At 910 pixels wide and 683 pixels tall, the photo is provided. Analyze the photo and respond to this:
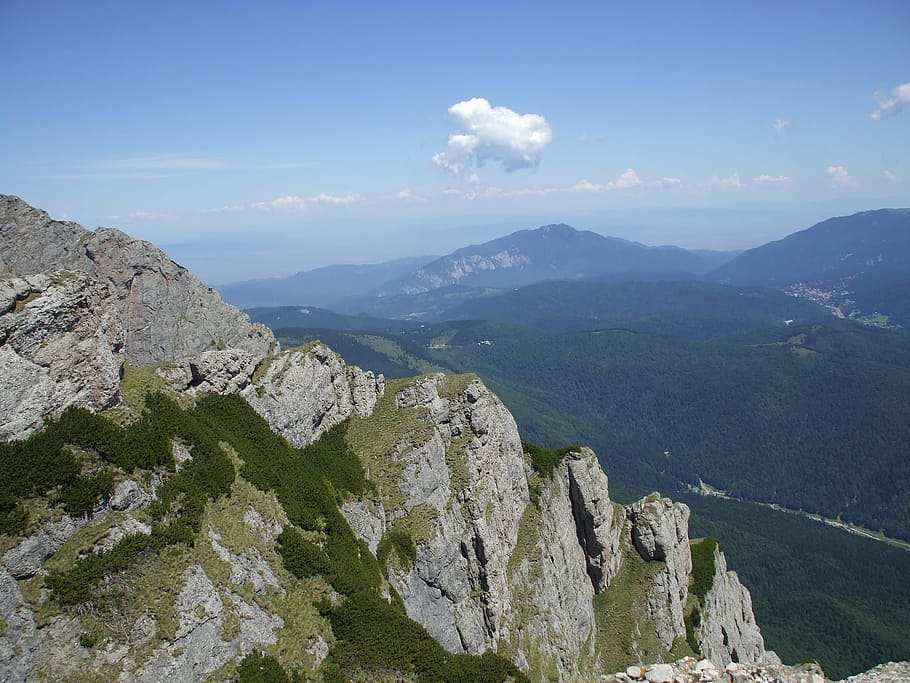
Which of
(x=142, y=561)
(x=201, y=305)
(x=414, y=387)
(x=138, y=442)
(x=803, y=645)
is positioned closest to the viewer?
(x=142, y=561)

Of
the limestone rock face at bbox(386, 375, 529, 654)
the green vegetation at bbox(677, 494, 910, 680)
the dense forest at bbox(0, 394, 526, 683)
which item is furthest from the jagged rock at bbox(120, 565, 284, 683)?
the green vegetation at bbox(677, 494, 910, 680)

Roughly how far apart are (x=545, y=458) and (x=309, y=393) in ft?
99.8

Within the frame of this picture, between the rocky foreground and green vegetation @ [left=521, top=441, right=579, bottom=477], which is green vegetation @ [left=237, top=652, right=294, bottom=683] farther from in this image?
green vegetation @ [left=521, top=441, right=579, bottom=477]

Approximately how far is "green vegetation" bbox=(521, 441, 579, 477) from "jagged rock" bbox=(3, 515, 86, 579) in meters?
48.8

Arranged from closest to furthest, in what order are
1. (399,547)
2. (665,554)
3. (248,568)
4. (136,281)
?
(248,568) < (399,547) < (136,281) < (665,554)

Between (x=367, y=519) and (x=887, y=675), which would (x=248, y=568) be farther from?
(x=887, y=675)

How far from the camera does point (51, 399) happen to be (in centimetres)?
3216

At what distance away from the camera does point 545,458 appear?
221ft

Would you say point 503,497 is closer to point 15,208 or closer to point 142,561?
point 142,561

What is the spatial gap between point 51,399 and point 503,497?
139ft

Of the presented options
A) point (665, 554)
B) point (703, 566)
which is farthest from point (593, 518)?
point (703, 566)

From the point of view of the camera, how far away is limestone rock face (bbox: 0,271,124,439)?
30.5m

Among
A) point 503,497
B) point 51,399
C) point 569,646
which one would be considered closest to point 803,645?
point 569,646

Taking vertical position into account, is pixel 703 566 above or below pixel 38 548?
below
